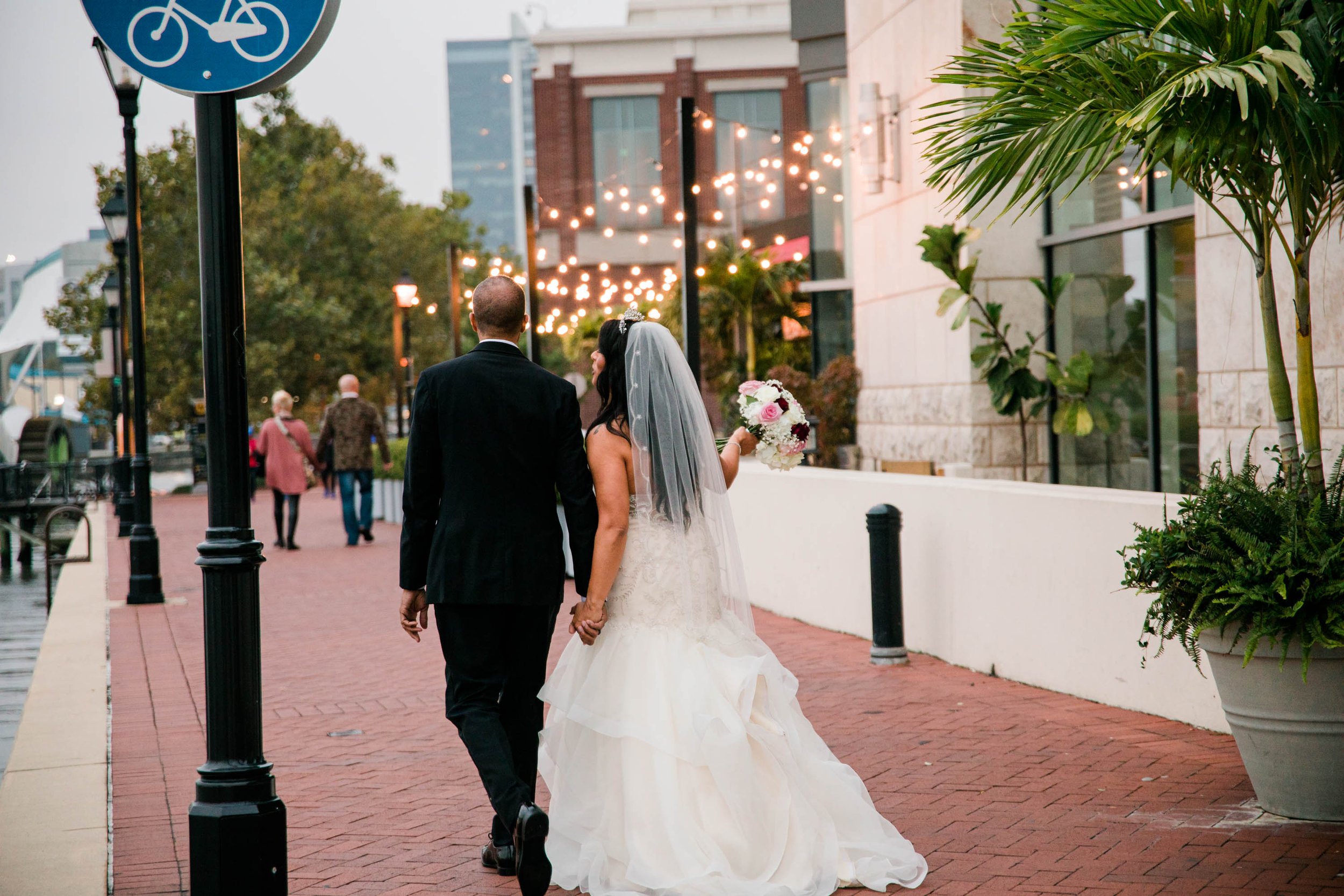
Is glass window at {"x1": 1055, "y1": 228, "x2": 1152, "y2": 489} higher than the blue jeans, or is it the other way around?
glass window at {"x1": 1055, "y1": 228, "x2": 1152, "y2": 489}

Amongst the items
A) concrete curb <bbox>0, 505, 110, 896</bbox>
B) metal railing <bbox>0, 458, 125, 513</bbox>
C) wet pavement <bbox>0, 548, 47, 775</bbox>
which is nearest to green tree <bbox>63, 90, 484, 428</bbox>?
metal railing <bbox>0, 458, 125, 513</bbox>

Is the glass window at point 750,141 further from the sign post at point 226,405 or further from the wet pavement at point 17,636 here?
the sign post at point 226,405

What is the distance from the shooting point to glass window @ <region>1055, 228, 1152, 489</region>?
11984mm

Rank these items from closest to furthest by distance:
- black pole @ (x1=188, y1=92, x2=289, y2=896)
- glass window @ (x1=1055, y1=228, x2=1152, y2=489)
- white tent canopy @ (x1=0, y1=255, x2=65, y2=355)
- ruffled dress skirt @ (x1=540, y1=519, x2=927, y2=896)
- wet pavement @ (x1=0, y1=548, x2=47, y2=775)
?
1. black pole @ (x1=188, y1=92, x2=289, y2=896)
2. ruffled dress skirt @ (x1=540, y1=519, x2=927, y2=896)
3. wet pavement @ (x1=0, y1=548, x2=47, y2=775)
4. glass window @ (x1=1055, y1=228, x2=1152, y2=489)
5. white tent canopy @ (x1=0, y1=255, x2=65, y2=355)

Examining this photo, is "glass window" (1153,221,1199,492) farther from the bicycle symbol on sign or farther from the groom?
the bicycle symbol on sign

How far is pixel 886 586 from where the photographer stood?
8.21 metres

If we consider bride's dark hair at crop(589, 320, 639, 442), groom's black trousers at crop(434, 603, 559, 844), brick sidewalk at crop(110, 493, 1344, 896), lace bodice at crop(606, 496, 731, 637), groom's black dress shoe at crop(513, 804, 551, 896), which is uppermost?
bride's dark hair at crop(589, 320, 639, 442)

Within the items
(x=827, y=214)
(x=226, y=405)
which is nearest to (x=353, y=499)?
(x=827, y=214)

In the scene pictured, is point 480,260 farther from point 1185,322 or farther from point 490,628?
point 490,628

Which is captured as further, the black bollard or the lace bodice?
the black bollard

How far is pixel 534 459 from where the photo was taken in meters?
4.53

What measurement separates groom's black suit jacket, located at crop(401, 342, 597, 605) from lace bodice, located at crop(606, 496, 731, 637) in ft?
0.83

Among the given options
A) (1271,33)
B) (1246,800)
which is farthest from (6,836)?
(1271,33)

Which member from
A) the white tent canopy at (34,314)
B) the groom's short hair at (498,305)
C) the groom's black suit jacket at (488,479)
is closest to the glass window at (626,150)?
the white tent canopy at (34,314)
